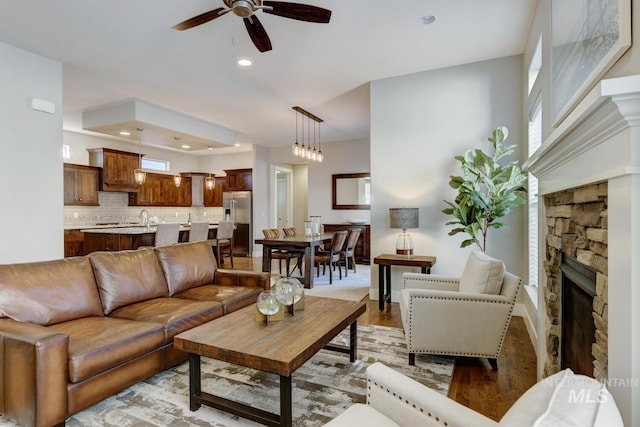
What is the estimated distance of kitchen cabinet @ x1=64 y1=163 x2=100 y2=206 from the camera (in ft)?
23.1

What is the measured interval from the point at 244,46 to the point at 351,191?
5132 mm

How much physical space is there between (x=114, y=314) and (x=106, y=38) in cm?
276

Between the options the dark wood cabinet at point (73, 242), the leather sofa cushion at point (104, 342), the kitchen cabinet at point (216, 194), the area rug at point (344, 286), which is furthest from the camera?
the kitchen cabinet at point (216, 194)

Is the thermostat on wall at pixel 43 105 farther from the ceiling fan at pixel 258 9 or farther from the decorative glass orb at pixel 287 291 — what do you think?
the decorative glass orb at pixel 287 291

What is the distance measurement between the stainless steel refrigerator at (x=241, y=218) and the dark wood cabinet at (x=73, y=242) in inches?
137

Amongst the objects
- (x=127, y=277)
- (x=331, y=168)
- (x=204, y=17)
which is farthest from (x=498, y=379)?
(x=331, y=168)

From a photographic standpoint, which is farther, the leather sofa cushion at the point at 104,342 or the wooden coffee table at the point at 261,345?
the leather sofa cushion at the point at 104,342

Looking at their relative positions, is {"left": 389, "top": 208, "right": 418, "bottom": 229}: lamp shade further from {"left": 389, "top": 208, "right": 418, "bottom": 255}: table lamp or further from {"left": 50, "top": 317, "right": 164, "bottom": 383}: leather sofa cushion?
{"left": 50, "top": 317, "right": 164, "bottom": 383}: leather sofa cushion

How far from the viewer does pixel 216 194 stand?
10156 millimetres

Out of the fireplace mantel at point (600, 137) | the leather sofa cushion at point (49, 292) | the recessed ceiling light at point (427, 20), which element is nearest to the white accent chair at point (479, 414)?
the fireplace mantel at point (600, 137)

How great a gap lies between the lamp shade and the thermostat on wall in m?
4.23

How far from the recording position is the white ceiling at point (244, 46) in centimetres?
299

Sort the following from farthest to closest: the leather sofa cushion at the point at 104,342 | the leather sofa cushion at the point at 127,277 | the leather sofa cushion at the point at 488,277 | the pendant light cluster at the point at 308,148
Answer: the pendant light cluster at the point at 308,148 < the leather sofa cushion at the point at 127,277 < the leather sofa cushion at the point at 488,277 < the leather sofa cushion at the point at 104,342

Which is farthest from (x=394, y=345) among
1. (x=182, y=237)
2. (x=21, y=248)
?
(x=182, y=237)
